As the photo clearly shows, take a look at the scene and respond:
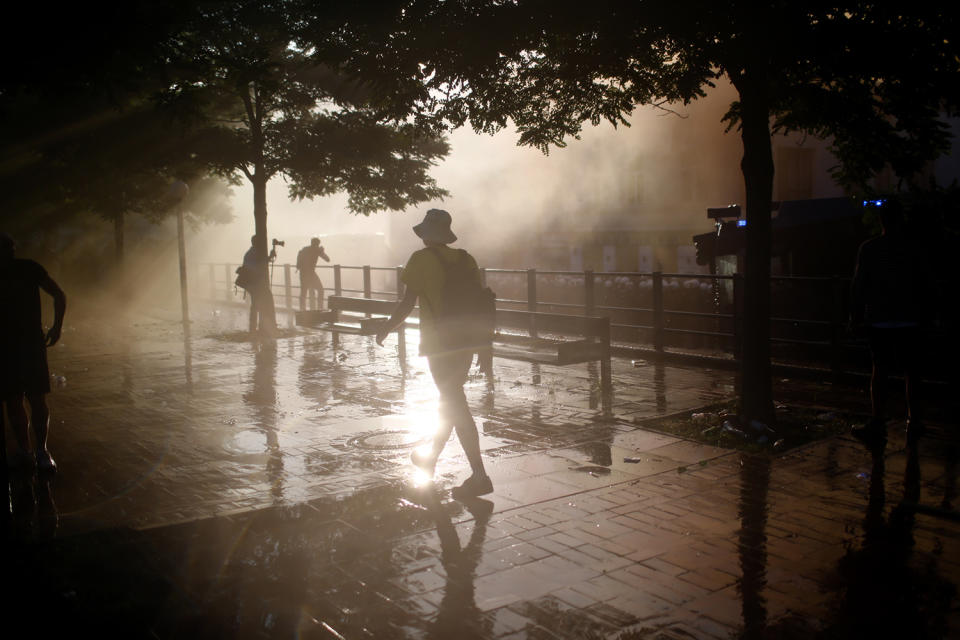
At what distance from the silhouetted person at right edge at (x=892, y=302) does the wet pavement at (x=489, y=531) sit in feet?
1.51

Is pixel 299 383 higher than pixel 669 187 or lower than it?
lower

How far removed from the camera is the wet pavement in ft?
11.6

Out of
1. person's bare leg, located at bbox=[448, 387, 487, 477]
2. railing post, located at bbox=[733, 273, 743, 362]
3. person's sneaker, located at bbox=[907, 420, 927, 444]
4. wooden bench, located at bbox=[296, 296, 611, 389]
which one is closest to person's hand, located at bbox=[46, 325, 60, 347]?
person's bare leg, located at bbox=[448, 387, 487, 477]

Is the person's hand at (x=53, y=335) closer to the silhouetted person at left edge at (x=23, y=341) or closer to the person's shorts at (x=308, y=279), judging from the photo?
the silhouetted person at left edge at (x=23, y=341)

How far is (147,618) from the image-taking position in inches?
141

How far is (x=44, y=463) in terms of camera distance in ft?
19.4

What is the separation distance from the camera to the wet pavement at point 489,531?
3551mm

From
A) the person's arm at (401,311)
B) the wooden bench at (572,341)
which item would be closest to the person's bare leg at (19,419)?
the person's arm at (401,311)

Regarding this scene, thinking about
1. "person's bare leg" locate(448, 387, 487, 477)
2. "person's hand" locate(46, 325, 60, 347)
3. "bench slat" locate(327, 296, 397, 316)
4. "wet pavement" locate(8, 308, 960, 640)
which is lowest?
"wet pavement" locate(8, 308, 960, 640)

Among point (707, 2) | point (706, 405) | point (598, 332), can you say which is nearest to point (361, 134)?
point (598, 332)

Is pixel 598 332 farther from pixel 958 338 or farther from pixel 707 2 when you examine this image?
pixel 707 2

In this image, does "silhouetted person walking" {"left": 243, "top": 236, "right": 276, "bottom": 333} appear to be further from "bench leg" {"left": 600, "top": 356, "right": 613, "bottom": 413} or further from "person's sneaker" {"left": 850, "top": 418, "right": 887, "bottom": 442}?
"person's sneaker" {"left": 850, "top": 418, "right": 887, "bottom": 442}

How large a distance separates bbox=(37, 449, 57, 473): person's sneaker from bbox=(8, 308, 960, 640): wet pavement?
9 cm

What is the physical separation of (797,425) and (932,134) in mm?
2497
